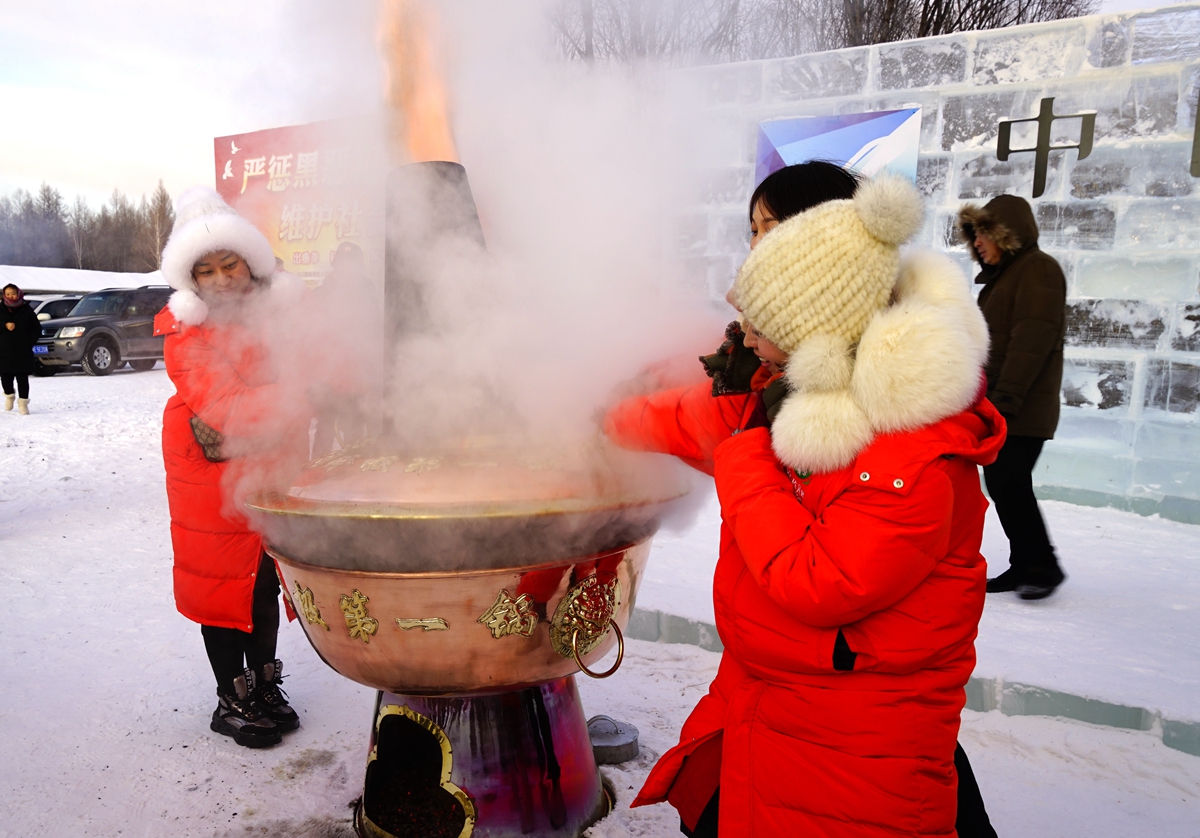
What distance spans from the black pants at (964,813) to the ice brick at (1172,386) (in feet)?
14.6

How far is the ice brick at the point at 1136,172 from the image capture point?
15.3 ft

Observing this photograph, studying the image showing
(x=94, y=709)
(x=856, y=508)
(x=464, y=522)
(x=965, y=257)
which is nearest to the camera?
(x=856, y=508)

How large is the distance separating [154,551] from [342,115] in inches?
146

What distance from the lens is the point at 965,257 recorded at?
210 inches

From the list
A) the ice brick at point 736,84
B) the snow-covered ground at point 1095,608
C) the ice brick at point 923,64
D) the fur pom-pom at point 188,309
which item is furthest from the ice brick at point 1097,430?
the fur pom-pom at point 188,309

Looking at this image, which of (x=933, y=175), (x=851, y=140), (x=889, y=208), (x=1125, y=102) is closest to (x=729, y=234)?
(x=851, y=140)

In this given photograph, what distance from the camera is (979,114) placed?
516 cm

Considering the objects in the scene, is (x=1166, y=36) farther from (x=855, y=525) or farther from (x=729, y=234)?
(x=855, y=525)

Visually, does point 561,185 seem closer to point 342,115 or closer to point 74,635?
point 342,115

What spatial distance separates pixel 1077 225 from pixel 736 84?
253 centimetres

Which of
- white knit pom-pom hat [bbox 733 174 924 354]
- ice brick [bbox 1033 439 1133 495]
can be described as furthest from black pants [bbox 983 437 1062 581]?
white knit pom-pom hat [bbox 733 174 924 354]

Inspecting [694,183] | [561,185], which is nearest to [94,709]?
[561,185]

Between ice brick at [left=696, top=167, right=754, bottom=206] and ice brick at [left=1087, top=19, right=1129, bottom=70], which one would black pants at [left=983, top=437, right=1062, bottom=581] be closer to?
ice brick at [left=1087, top=19, right=1129, bottom=70]

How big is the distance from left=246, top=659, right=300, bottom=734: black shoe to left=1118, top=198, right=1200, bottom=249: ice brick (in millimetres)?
5385
